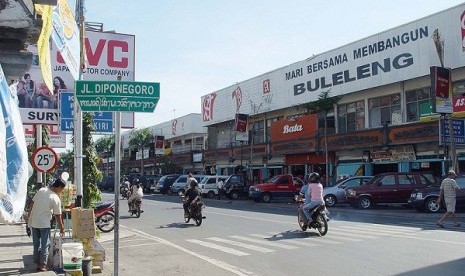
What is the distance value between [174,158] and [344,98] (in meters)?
30.5

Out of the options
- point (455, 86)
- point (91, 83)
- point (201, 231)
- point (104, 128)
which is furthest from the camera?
point (455, 86)

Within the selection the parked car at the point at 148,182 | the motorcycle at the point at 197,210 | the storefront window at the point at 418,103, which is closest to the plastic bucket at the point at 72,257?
the motorcycle at the point at 197,210

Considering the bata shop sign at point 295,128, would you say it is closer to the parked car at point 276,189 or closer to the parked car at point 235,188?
the parked car at point 276,189

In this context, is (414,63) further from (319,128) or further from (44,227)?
(44,227)

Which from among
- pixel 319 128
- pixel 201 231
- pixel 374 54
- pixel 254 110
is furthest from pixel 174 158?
pixel 201 231

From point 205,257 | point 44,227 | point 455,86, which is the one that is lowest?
point 205,257

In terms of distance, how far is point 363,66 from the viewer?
3362 centimetres

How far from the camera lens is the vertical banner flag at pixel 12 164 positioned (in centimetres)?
409

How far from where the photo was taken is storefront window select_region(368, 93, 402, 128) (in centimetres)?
3206

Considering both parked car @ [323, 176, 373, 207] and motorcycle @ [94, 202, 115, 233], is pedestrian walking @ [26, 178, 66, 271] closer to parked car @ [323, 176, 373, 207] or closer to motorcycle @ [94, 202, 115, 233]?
motorcycle @ [94, 202, 115, 233]

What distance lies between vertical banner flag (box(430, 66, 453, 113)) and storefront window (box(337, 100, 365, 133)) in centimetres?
961

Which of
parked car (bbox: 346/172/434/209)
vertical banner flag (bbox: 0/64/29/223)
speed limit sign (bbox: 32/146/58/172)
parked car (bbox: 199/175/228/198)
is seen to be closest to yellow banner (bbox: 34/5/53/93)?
vertical banner flag (bbox: 0/64/29/223)

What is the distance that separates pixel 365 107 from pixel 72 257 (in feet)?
94.8

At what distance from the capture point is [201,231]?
16969mm
